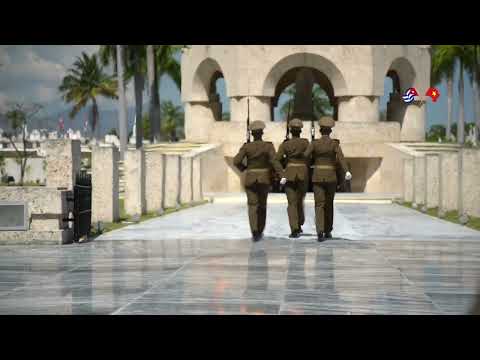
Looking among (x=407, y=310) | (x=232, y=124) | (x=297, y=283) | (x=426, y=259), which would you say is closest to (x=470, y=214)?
(x=426, y=259)

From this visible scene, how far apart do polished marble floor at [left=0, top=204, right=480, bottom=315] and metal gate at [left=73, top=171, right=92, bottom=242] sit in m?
0.40

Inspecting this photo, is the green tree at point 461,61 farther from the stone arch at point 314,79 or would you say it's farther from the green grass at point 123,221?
the green grass at point 123,221

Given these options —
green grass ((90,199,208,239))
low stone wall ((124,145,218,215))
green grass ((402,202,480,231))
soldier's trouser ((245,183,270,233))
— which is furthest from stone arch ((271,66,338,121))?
soldier's trouser ((245,183,270,233))

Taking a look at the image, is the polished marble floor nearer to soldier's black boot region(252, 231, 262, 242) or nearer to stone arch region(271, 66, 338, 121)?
soldier's black boot region(252, 231, 262, 242)

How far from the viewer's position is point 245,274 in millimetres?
9641

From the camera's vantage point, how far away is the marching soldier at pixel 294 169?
543 inches

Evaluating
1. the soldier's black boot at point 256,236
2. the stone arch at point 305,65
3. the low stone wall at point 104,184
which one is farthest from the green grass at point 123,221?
the stone arch at point 305,65

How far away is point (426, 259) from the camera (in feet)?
36.5

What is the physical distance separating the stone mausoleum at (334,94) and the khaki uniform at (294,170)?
21.9 metres

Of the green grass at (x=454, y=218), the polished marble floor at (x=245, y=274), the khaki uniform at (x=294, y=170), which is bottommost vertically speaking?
the green grass at (x=454, y=218)

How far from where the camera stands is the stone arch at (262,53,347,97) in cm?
3978
